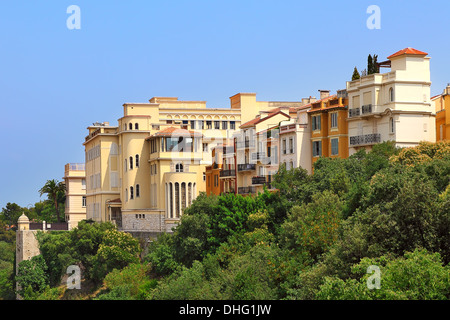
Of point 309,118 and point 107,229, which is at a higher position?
point 309,118

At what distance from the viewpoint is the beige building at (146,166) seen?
8475cm

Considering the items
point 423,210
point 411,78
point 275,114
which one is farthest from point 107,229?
point 423,210

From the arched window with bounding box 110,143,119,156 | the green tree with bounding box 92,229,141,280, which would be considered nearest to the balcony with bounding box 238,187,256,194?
the green tree with bounding box 92,229,141,280

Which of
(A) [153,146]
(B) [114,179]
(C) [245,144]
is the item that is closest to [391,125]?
(C) [245,144]

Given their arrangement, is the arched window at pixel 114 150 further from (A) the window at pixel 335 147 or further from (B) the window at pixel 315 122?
(A) the window at pixel 335 147

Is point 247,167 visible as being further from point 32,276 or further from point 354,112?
point 32,276

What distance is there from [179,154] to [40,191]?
42.9 m

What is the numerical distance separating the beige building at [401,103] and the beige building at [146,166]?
24627mm

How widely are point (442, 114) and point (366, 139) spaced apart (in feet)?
21.1

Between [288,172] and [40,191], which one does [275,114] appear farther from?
[40,191]

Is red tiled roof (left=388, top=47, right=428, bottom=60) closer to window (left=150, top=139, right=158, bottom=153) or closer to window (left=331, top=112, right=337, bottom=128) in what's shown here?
window (left=331, top=112, right=337, bottom=128)

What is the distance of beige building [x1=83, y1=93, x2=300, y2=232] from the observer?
278 feet
